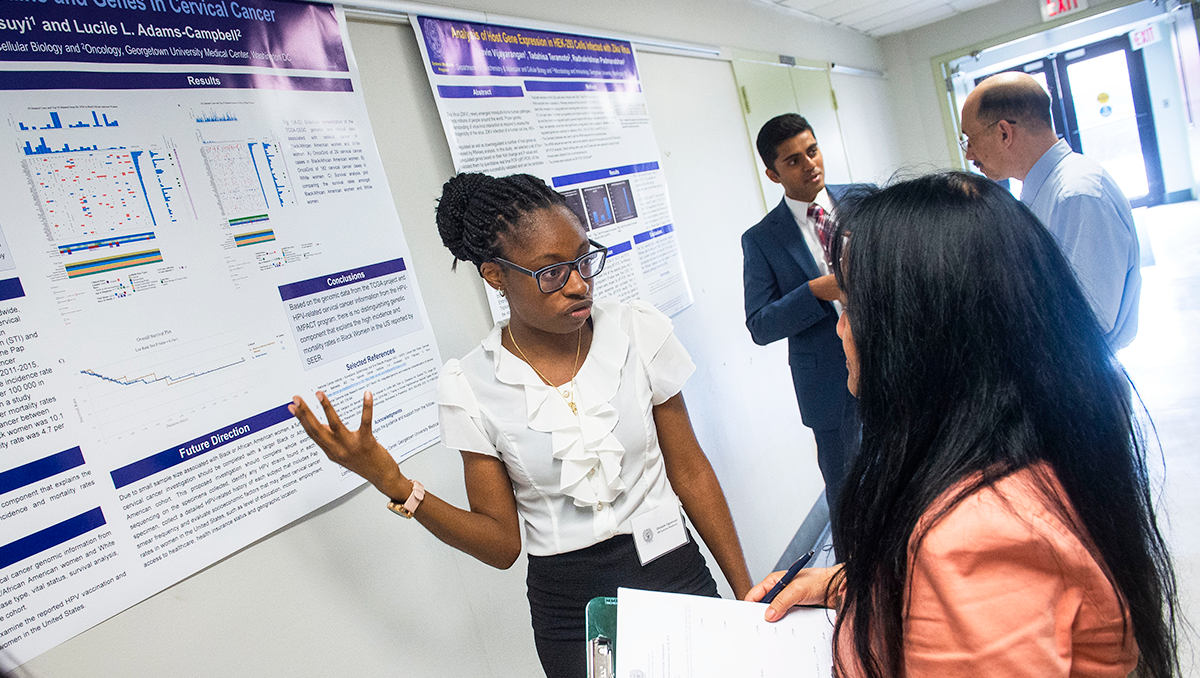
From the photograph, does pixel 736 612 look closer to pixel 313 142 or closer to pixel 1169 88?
pixel 313 142

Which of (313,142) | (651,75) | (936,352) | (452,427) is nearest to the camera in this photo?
(936,352)

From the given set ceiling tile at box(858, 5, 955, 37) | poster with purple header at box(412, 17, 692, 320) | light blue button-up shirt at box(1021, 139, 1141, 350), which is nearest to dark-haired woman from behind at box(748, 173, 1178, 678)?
poster with purple header at box(412, 17, 692, 320)

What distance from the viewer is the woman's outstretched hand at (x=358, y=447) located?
111cm

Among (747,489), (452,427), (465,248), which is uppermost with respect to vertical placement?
(465,248)

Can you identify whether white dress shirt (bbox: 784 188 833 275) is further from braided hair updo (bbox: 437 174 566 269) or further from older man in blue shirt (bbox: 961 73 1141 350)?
braided hair updo (bbox: 437 174 566 269)

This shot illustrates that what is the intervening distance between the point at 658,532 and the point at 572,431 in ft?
0.91

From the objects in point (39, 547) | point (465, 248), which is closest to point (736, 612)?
point (465, 248)

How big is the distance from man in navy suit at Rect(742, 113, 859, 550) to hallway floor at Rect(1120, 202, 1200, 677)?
976 mm

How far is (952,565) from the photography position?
687mm

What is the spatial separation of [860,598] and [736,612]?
26 centimetres

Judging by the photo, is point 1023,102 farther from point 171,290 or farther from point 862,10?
point 862,10

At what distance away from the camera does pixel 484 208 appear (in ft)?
4.63

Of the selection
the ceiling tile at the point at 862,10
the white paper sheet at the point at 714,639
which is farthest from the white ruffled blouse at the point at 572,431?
the ceiling tile at the point at 862,10

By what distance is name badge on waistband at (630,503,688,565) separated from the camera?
1411 mm
